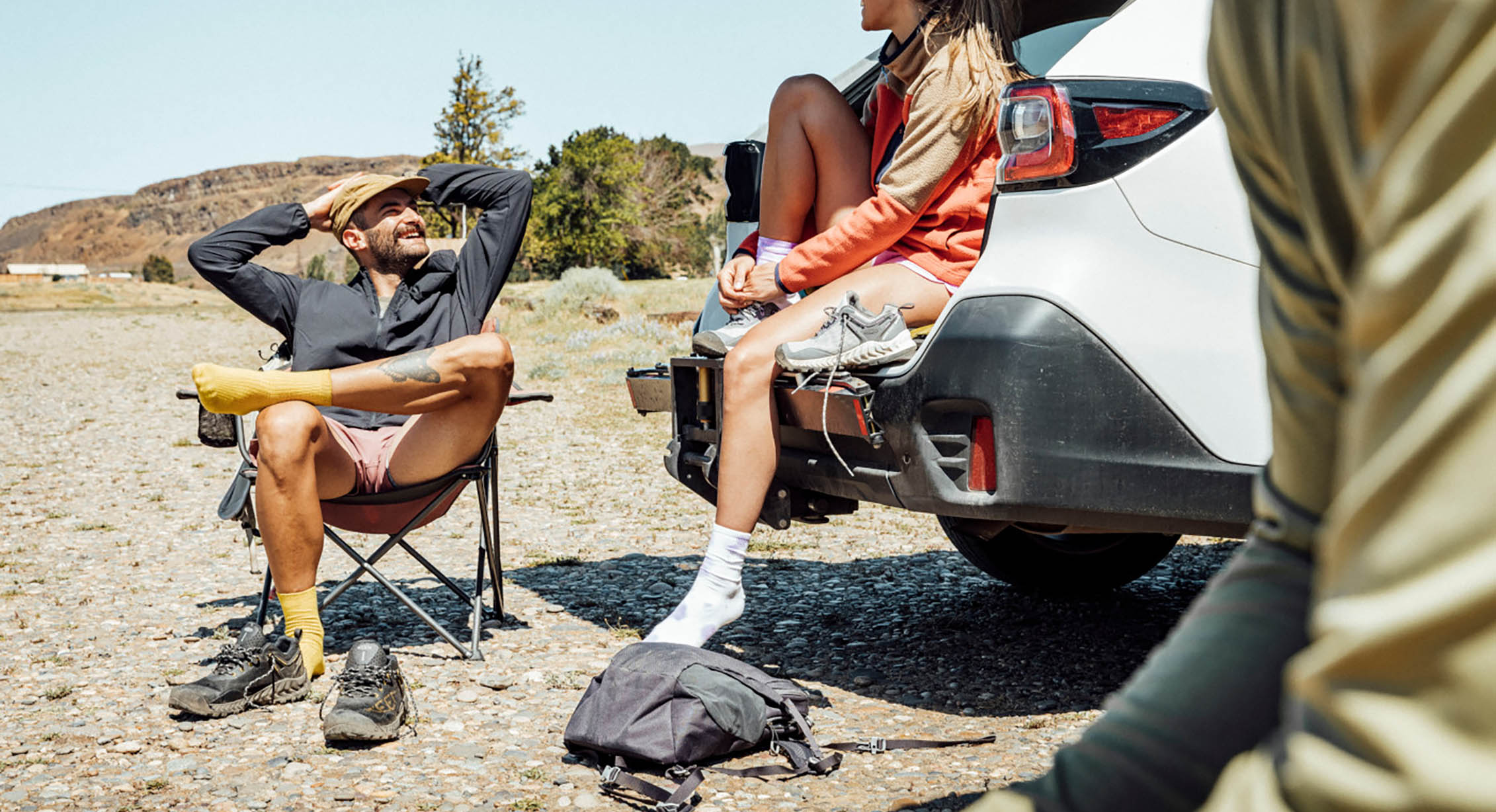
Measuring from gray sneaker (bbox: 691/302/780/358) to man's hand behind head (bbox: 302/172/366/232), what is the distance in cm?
160

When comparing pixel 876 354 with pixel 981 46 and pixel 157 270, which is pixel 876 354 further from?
pixel 157 270

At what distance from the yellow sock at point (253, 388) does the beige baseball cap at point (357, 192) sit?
2.62ft

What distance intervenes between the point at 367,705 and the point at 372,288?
181cm

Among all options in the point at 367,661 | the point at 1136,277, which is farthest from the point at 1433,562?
the point at 367,661

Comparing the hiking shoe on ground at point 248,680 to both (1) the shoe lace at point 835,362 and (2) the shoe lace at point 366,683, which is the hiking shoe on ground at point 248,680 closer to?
(2) the shoe lace at point 366,683

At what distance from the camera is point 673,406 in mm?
4246

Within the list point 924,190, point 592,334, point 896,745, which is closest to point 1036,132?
point 924,190

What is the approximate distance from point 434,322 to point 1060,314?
249cm

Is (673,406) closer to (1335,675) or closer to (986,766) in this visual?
(986,766)

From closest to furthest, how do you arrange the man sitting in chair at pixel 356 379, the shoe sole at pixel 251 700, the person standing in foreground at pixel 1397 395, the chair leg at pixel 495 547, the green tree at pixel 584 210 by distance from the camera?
the person standing in foreground at pixel 1397 395 → the shoe sole at pixel 251 700 → the man sitting in chair at pixel 356 379 → the chair leg at pixel 495 547 → the green tree at pixel 584 210

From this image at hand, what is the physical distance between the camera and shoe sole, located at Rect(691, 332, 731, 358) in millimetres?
3830

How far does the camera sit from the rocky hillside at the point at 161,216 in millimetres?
178750

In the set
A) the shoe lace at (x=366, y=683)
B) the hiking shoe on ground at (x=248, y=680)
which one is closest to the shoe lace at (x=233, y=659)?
the hiking shoe on ground at (x=248, y=680)

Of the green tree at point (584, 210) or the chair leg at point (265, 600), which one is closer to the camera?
the chair leg at point (265, 600)
